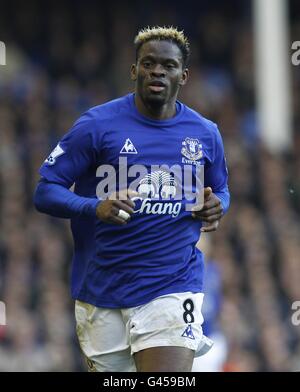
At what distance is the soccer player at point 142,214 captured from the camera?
7.16m

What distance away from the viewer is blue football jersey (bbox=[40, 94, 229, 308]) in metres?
7.22

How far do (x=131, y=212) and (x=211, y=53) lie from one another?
14297 millimetres

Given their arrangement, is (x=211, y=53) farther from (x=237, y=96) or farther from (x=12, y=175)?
(x=12, y=175)

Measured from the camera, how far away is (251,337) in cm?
1466

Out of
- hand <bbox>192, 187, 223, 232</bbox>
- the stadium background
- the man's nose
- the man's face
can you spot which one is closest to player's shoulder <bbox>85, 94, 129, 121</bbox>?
the man's face

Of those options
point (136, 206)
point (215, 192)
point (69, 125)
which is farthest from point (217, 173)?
point (69, 125)

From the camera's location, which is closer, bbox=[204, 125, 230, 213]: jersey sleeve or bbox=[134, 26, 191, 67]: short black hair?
bbox=[134, 26, 191, 67]: short black hair

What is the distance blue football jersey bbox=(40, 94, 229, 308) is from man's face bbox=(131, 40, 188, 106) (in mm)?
169

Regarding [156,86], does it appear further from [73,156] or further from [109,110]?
[73,156]

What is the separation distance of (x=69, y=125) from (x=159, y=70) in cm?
1086

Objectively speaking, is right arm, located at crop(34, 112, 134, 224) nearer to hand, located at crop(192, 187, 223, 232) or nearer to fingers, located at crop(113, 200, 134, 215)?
fingers, located at crop(113, 200, 134, 215)

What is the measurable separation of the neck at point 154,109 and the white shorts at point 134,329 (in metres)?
1.01
